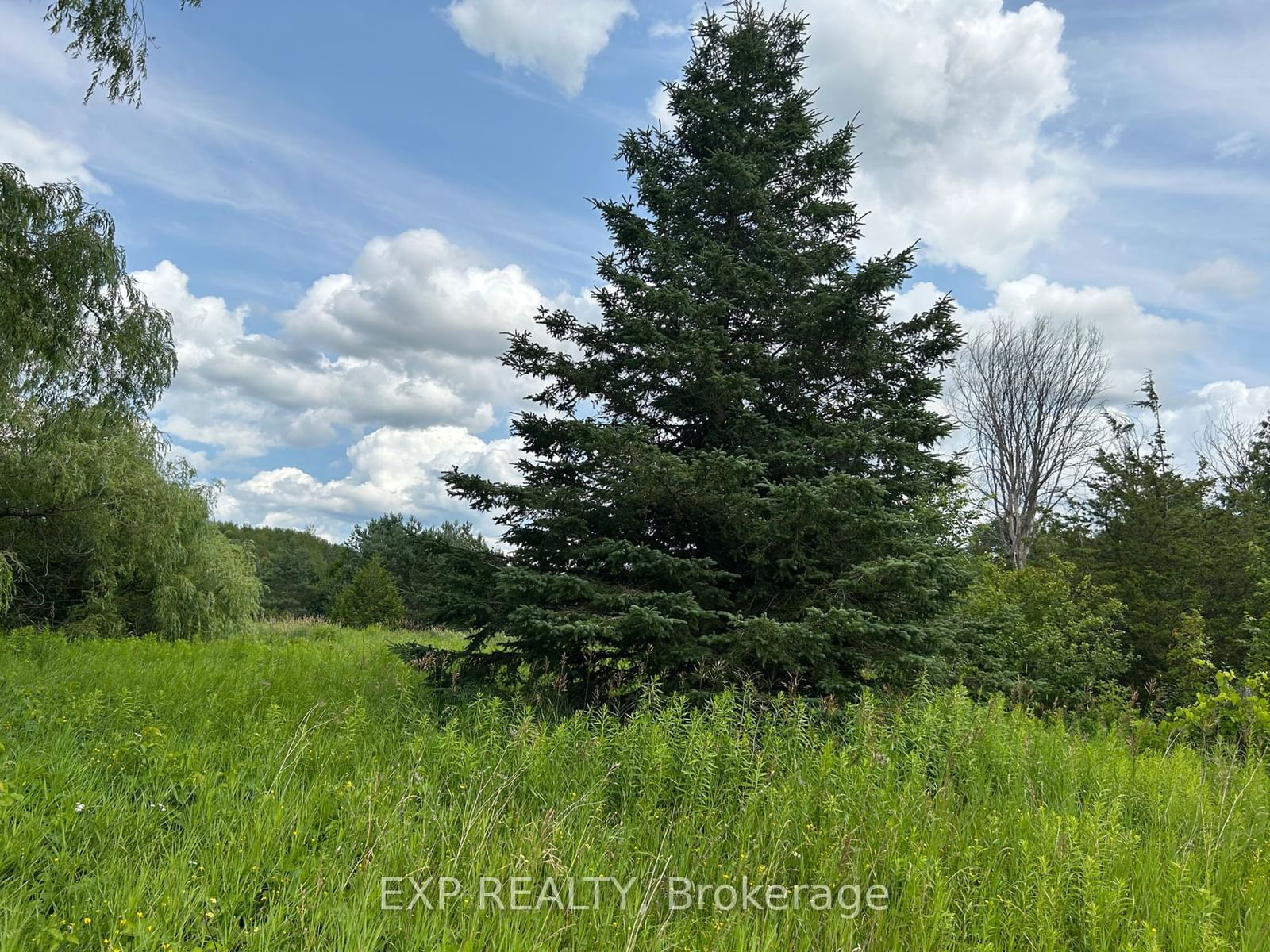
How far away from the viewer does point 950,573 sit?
586 cm

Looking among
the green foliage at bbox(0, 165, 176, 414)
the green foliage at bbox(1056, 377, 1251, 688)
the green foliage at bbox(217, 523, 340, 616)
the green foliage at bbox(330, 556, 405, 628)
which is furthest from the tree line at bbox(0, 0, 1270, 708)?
the green foliage at bbox(217, 523, 340, 616)

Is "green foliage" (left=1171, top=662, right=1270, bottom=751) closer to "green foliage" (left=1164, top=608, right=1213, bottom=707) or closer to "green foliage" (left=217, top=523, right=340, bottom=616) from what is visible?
"green foliage" (left=1164, top=608, right=1213, bottom=707)

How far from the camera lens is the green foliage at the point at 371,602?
27047mm

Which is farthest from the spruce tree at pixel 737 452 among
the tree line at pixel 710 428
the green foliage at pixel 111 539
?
the green foliage at pixel 111 539

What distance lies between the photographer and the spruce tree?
17.9 feet

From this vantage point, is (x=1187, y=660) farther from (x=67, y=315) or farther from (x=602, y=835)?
(x=67, y=315)

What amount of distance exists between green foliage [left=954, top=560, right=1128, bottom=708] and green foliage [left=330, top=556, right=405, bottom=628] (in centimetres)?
2147

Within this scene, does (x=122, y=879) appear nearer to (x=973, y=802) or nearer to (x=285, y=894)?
(x=285, y=894)

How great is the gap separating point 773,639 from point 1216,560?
532 inches

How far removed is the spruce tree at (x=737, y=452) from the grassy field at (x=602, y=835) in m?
0.85

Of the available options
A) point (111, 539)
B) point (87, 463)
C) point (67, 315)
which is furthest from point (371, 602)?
point (67, 315)

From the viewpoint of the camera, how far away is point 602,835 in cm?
328

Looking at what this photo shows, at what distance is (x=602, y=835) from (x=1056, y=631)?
1062 cm

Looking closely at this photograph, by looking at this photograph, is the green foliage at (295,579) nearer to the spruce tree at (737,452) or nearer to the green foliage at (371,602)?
the green foliage at (371,602)
